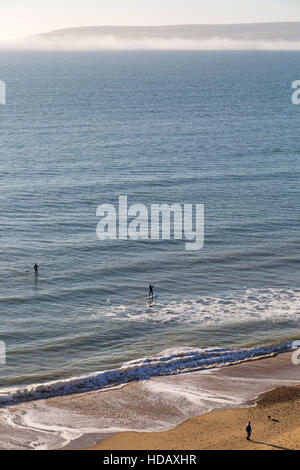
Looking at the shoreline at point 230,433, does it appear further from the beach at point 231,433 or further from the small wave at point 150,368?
the small wave at point 150,368

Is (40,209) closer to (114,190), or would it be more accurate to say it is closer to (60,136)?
(114,190)

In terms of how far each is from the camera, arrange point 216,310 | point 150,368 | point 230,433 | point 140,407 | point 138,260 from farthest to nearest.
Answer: point 138,260, point 216,310, point 150,368, point 140,407, point 230,433

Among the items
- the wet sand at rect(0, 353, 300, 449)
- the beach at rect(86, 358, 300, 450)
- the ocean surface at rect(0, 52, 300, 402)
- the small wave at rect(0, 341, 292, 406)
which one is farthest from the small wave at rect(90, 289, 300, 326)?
the beach at rect(86, 358, 300, 450)

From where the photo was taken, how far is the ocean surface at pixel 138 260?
139ft

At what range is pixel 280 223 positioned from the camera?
2630 inches

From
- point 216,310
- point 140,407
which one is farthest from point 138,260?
point 140,407

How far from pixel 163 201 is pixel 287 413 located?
4000cm

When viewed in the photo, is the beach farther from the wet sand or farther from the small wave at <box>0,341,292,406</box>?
the small wave at <box>0,341,292,406</box>

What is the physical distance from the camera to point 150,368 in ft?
132

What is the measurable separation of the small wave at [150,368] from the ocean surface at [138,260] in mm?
102

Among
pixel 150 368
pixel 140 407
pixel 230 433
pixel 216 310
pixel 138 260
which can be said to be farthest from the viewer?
pixel 138 260

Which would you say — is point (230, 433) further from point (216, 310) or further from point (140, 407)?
point (216, 310)

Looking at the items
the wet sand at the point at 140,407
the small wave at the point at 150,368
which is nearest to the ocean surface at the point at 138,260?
the small wave at the point at 150,368

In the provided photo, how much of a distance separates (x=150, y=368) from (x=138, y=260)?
17855 mm
